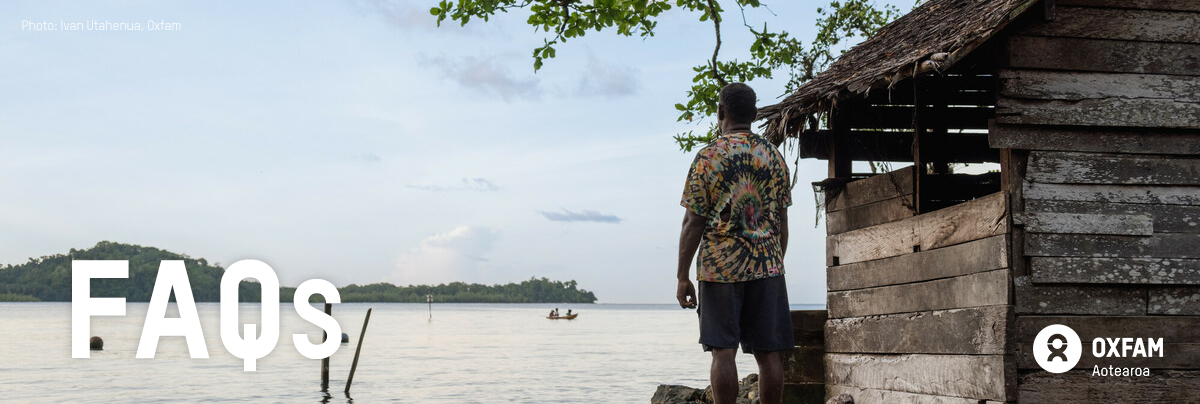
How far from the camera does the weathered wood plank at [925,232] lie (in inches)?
297

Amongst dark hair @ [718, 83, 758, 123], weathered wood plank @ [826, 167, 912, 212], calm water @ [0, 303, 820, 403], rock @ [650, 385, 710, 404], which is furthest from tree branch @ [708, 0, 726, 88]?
calm water @ [0, 303, 820, 403]

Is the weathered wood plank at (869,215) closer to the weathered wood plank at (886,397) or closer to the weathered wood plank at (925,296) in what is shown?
the weathered wood plank at (925,296)

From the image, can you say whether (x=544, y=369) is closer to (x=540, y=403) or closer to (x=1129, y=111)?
(x=540, y=403)

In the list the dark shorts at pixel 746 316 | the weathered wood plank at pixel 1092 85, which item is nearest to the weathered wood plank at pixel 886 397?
the weathered wood plank at pixel 1092 85

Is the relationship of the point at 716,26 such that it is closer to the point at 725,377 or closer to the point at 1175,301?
the point at 1175,301

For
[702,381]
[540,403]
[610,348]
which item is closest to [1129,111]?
[540,403]

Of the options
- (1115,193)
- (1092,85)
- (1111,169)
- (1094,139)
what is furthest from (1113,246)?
(1092,85)

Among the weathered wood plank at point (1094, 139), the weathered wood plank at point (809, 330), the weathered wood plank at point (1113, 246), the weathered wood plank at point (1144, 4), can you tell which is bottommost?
the weathered wood plank at point (809, 330)

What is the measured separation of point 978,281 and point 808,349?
2.77 metres

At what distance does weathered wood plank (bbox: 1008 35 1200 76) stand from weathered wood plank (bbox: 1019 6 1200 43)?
4 cm

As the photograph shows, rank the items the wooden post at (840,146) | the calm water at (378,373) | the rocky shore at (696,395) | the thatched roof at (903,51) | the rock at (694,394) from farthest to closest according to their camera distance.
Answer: the calm water at (378,373) → the rock at (694,394) → the rocky shore at (696,395) → the wooden post at (840,146) → the thatched roof at (903,51)

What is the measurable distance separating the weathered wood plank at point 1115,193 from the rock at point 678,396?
849 cm

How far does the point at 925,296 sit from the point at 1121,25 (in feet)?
7.67

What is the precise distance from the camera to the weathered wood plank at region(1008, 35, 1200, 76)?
7492mm
